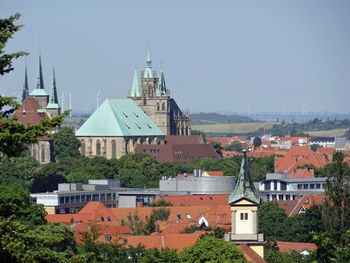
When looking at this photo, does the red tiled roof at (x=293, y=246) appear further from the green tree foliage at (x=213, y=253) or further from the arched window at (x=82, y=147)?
the arched window at (x=82, y=147)

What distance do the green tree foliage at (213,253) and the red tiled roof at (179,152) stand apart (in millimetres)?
120085

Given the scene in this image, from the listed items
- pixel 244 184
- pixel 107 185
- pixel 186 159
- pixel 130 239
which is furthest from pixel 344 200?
pixel 186 159

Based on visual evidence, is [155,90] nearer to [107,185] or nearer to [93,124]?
[93,124]

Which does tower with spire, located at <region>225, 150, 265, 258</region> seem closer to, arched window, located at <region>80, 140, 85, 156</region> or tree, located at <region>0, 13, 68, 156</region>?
tree, located at <region>0, 13, 68, 156</region>

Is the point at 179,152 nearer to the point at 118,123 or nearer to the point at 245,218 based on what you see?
the point at 118,123

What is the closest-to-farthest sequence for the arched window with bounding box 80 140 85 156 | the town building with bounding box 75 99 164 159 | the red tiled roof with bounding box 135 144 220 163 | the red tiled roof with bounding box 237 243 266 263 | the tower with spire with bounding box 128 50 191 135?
the red tiled roof with bounding box 237 243 266 263
the red tiled roof with bounding box 135 144 220 163
the town building with bounding box 75 99 164 159
the arched window with bounding box 80 140 85 156
the tower with spire with bounding box 128 50 191 135

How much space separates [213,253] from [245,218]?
18.9 feet

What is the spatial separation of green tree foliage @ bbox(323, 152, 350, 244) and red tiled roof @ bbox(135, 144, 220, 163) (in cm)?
9055

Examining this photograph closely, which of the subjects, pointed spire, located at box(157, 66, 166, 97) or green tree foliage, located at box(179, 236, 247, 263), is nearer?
green tree foliage, located at box(179, 236, 247, 263)

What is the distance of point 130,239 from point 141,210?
2234 cm

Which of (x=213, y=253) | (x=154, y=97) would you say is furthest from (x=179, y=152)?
(x=213, y=253)

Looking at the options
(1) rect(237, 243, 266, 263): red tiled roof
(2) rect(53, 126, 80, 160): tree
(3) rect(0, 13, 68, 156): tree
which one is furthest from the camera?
(2) rect(53, 126, 80, 160): tree

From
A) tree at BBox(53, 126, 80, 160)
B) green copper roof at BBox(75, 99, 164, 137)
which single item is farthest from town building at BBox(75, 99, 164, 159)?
tree at BBox(53, 126, 80, 160)

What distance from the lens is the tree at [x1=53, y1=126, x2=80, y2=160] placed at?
173375 millimetres
